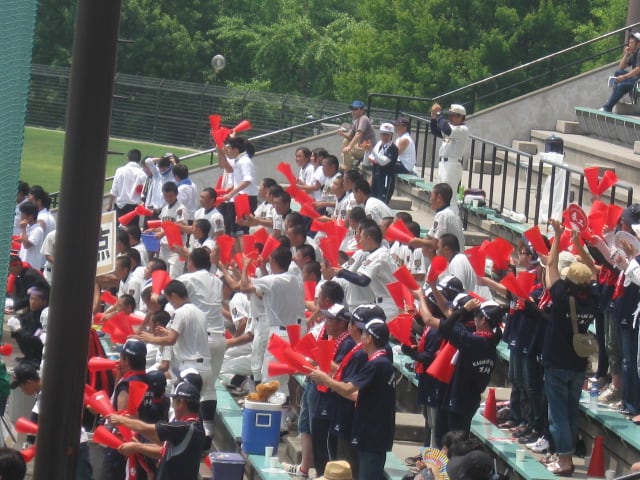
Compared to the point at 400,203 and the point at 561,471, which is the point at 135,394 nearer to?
the point at 561,471

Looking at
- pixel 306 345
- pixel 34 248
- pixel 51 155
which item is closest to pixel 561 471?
pixel 306 345

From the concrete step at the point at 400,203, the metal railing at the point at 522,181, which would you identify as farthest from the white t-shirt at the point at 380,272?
the concrete step at the point at 400,203

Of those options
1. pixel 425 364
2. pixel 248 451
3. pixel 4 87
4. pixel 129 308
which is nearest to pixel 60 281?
pixel 4 87

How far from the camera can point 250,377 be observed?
43.7 feet

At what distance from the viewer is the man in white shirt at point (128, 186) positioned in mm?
19188

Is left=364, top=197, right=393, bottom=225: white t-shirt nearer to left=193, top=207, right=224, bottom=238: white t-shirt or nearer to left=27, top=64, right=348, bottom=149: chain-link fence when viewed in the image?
left=193, top=207, right=224, bottom=238: white t-shirt

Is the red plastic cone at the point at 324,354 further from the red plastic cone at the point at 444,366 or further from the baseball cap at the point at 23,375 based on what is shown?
the baseball cap at the point at 23,375

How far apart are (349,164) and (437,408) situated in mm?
9927

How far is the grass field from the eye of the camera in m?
37.0

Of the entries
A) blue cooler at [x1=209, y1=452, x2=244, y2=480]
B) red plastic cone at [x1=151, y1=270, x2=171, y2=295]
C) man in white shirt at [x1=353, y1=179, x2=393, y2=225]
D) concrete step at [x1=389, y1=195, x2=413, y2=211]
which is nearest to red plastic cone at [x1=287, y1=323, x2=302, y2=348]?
blue cooler at [x1=209, y1=452, x2=244, y2=480]

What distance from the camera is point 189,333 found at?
11.5 m

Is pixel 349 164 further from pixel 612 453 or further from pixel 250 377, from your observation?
pixel 612 453

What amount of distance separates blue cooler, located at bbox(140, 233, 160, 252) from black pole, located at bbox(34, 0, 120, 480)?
11062 millimetres

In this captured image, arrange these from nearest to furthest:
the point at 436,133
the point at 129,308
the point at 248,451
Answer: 1. the point at 248,451
2. the point at 129,308
3. the point at 436,133
